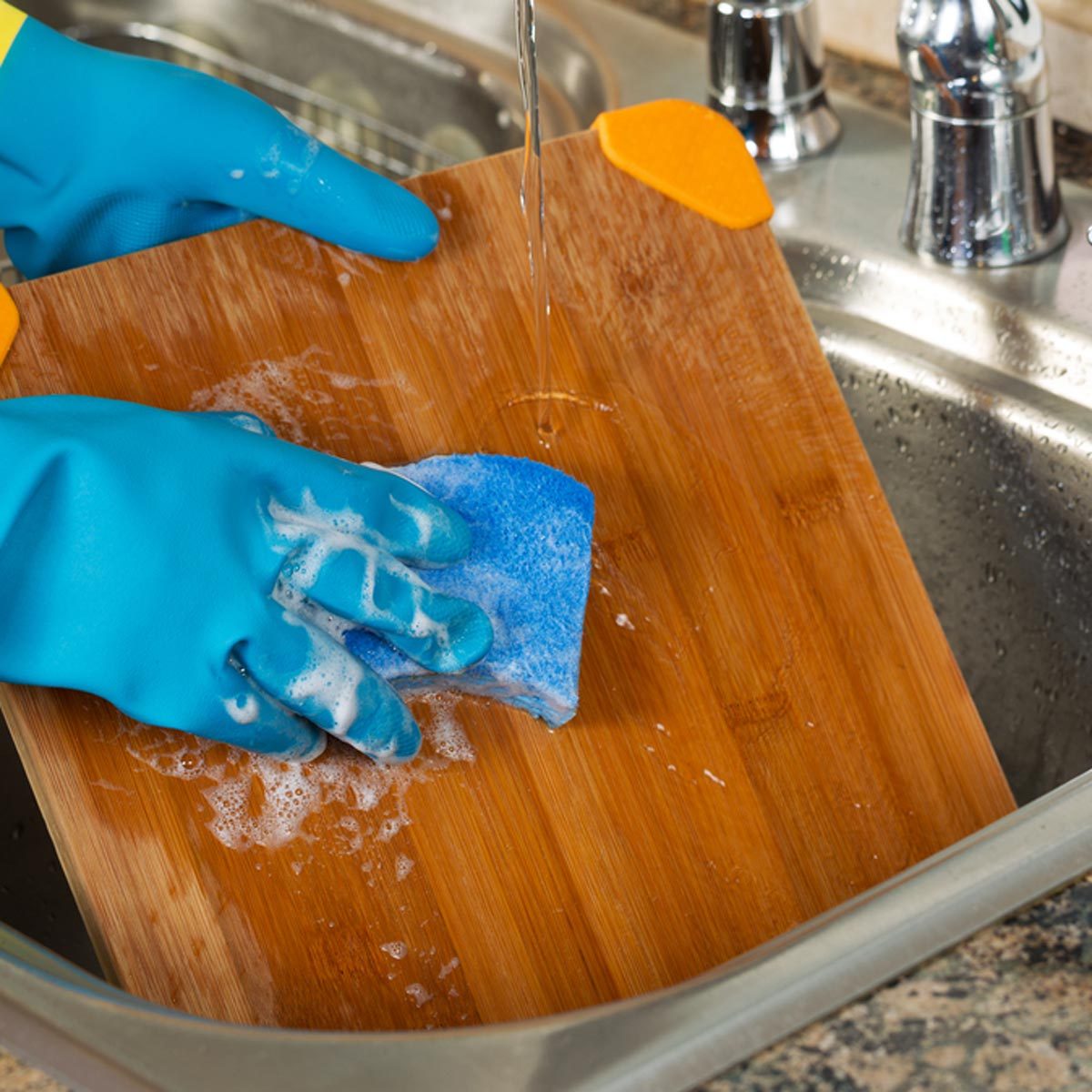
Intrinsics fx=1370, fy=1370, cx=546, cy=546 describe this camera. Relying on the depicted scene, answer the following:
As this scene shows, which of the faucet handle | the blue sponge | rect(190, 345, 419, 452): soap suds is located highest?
the faucet handle

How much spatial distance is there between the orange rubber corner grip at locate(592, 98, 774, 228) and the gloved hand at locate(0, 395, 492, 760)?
354mm

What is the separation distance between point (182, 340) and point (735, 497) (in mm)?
390

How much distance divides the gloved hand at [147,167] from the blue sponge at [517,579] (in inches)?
7.3

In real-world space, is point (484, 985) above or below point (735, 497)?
below

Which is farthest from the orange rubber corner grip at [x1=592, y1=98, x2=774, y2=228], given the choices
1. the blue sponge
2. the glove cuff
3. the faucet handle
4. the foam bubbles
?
the foam bubbles

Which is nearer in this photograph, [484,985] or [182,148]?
[484,985]

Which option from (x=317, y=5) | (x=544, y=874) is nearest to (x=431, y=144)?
(x=317, y=5)

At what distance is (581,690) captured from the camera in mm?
894

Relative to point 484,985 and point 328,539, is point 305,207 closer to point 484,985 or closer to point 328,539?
point 328,539

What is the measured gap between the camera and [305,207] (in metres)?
0.94

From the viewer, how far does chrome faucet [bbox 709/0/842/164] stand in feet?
3.97

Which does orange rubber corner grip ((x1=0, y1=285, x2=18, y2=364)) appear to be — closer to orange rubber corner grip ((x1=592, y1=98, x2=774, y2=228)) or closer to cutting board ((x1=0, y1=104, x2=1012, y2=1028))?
cutting board ((x1=0, y1=104, x2=1012, y2=1028))

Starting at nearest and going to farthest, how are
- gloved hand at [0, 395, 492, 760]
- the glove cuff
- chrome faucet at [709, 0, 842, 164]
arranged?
1. gloved hand at [0, 395, 492, 760]
2. the glove cuff
3. chrome faucet at [709, 0, 842, 164]

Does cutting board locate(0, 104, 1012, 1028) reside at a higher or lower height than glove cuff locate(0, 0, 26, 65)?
lower
